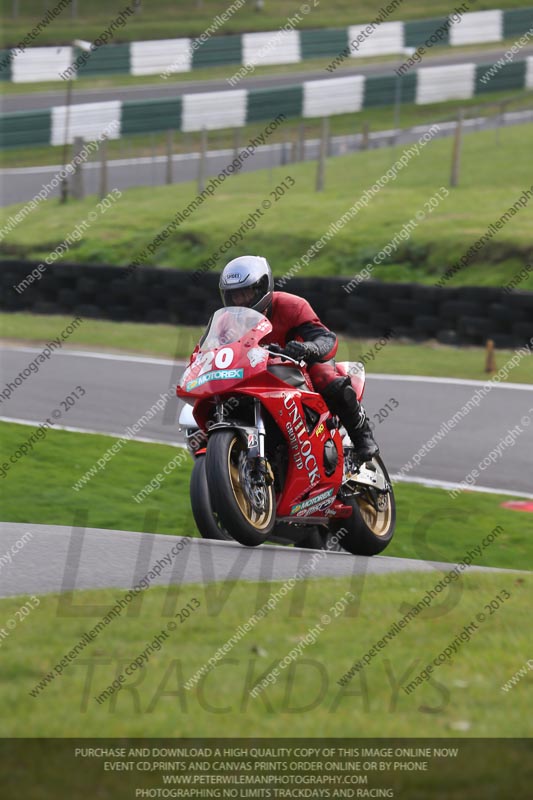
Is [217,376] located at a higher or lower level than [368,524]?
higher

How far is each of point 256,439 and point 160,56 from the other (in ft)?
99.0

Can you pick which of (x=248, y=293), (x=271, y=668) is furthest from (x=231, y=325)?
(x=271, y=668)

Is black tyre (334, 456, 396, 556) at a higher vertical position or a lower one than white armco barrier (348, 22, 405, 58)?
higher

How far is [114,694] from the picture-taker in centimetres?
445

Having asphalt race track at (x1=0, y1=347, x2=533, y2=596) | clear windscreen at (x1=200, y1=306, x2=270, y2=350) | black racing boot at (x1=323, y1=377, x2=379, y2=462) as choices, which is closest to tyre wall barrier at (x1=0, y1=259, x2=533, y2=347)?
asphalt race track at (x1=0, y1=347, x2=533, y2=596)

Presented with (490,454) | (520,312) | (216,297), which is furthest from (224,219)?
(490,454)

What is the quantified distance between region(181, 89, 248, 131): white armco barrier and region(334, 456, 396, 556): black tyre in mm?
21453

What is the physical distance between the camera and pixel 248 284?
23.3 ft

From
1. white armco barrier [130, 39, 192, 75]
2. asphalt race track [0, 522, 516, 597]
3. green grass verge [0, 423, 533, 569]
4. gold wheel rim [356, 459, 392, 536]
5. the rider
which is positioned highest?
the rider

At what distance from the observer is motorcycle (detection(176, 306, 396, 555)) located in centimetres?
671

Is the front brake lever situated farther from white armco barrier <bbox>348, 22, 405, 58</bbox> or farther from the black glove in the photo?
white armco barrier <bbox>348, 22, 405, 58</bbox>

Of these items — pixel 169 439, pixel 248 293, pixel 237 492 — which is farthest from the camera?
pixel 169 439

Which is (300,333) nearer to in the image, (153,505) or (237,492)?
(237,492)
